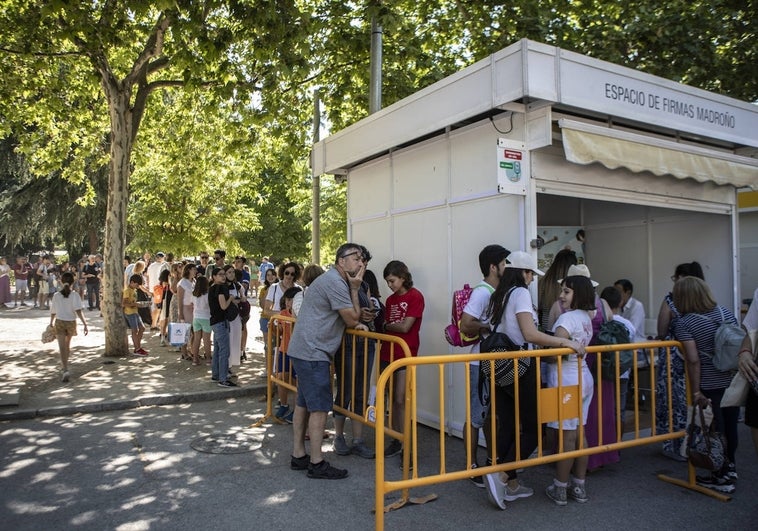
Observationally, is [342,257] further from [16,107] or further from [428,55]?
[16,107]

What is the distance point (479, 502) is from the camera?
448 centimetres

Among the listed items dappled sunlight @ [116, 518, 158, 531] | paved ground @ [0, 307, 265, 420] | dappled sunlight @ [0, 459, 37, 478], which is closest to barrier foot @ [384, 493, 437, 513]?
dappled sunlight @ [116, 518, 158, 531]

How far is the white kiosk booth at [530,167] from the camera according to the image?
5418 millimetres

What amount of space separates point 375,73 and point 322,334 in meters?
5.83

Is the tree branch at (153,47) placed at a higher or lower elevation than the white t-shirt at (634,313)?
higher

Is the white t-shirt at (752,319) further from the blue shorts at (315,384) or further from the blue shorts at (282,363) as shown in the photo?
the blue shorts at (282,363)

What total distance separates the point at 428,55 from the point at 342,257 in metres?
9.33

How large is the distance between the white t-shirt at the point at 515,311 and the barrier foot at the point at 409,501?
Answer: 4.47 ft

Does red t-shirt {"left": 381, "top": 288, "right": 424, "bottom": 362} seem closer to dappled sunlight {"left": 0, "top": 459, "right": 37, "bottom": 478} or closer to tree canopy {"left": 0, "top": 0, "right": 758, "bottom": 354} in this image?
dappled sunlight {"left": 0, "top": 459, "right": 37, "bottom": 478}

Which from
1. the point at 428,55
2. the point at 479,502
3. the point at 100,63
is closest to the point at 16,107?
the point at 100,63

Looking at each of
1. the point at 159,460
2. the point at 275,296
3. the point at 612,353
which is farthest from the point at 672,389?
the point at 275,296

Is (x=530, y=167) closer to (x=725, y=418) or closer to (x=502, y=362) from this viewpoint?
(x=502, y=362)

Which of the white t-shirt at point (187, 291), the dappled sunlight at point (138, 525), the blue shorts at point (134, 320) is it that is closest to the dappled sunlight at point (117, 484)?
the dappled sunlight at point (138, 525)

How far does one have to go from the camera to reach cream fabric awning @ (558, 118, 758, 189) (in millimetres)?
5391
